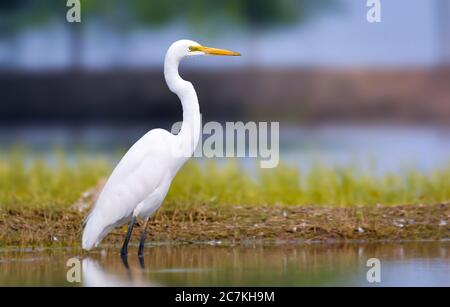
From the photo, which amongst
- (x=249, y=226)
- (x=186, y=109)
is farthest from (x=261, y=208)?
(x=186, y=109)

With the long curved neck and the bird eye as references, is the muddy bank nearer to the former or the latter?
the long curved neck

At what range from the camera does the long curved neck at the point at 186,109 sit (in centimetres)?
702

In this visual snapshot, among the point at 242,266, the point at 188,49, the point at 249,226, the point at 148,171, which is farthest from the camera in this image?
the point at 249,226

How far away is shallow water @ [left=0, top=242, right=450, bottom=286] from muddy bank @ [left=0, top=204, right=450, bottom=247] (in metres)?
0.18

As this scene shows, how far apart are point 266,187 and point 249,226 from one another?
1.99 m

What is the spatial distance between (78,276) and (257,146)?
490 centimetres

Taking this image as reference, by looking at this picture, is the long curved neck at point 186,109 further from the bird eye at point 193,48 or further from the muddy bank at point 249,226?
the muddy bank at point 249,226

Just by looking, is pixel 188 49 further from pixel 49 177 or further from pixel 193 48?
pixel 49 177

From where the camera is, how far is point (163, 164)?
22.9ft

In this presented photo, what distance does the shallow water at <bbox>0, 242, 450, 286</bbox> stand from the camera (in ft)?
19.5

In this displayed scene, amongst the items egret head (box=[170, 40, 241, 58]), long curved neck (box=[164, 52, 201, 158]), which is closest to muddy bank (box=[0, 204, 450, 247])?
long curved neck (box=[164, 52, 201, 158])

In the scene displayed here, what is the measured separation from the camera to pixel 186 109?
23.0ft

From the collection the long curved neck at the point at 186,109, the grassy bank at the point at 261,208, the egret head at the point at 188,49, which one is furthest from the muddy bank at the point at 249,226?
the egret head at the point at 188,49
